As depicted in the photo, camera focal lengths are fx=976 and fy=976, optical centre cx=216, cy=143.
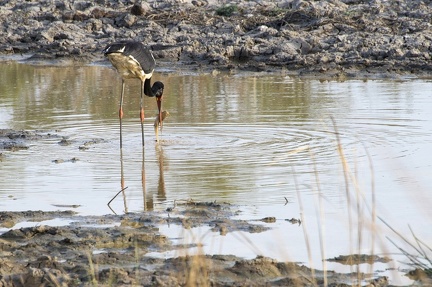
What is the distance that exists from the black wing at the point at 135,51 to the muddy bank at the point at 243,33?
16.3 ft

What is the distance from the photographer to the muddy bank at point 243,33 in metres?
17.1

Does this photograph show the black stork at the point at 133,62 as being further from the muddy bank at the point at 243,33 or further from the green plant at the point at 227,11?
the green plant at the point at 227,11

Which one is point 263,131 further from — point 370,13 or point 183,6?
point 183,6

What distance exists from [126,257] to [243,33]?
13528 mm

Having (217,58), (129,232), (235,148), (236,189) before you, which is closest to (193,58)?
(217,58)

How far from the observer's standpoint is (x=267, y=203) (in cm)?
767

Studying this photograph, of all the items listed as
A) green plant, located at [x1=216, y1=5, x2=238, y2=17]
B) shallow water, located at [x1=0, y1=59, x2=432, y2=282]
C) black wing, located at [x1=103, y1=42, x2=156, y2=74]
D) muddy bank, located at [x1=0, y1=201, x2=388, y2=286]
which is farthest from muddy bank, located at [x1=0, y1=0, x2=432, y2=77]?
→ muddy bank, located at [x1=0, y1=201, x2=388, y2=286]

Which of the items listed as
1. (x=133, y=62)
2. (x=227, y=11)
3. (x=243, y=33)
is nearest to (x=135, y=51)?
(x=133, y=62)

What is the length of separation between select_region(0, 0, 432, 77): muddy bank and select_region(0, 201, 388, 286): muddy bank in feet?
32.0

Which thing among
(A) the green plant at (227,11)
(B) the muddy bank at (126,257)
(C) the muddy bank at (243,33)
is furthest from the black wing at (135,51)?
(A) the green plant at (227,11)

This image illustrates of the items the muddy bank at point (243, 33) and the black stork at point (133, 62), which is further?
the muddy bank at point (243, 33)

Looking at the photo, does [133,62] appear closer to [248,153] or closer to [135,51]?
[135,51]

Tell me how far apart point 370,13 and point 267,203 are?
12.4 metres

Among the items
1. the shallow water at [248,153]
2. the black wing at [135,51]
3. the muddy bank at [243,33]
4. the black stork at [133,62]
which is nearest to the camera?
the shallow water at [248,153]
